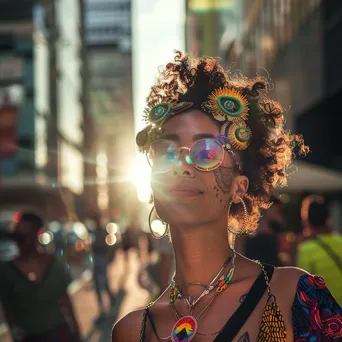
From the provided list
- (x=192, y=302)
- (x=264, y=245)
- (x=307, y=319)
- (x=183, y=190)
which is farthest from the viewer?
(x=264, y=245)

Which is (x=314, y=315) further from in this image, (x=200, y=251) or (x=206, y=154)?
(x=206, y=154)

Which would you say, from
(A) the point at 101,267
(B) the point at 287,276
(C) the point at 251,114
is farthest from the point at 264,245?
(A) the point at 101,267

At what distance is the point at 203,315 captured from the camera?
2375 mm

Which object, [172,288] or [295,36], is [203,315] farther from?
[295,36]

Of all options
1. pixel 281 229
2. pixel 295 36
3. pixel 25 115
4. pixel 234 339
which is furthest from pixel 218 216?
pixel 25 115

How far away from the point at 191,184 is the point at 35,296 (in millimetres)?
3896

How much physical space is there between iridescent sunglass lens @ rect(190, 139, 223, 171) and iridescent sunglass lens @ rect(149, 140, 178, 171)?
2.4 inches

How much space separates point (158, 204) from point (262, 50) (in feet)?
132

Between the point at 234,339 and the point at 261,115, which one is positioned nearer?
the point at 234,339

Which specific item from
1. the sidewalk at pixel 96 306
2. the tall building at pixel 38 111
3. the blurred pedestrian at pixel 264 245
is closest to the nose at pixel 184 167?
the blurred pedestrian at pixel 264 245

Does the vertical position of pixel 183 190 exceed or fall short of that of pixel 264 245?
it exceeds it

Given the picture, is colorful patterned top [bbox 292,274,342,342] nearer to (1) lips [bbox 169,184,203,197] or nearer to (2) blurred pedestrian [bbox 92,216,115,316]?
(1) lips [bbox 169,184,203,197]

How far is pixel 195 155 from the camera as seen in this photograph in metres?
2.38

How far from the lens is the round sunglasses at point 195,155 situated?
2.38m
